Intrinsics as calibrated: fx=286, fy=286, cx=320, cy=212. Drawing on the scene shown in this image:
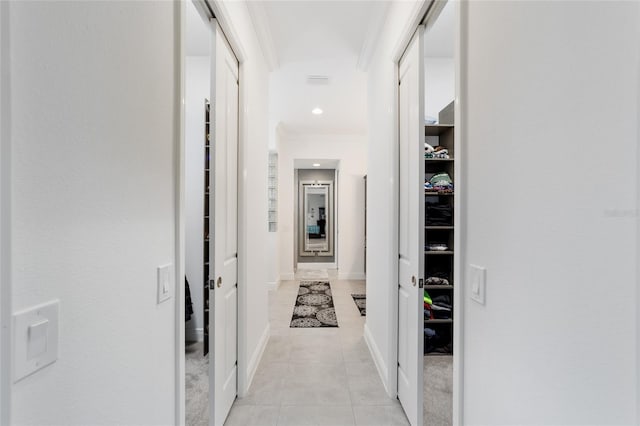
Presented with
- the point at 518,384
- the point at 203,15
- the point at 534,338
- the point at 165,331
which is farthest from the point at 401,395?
the point at 203,15

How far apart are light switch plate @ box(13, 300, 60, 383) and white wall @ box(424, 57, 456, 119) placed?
3.22 metres

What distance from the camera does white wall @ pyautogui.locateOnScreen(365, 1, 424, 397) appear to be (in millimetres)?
2000

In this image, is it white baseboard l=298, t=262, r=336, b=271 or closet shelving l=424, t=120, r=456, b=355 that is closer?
closet shelving l=424, t=120, r=456, b=355

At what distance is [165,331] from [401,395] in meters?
1.63

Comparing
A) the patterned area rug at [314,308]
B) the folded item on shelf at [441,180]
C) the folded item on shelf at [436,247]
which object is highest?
the folded item on shelf at [441,180]

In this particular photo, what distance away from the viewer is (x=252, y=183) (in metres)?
2.34

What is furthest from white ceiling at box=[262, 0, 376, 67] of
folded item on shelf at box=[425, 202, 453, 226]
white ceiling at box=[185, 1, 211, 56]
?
folded item on shelf at box=[425, 202, 453, 226]

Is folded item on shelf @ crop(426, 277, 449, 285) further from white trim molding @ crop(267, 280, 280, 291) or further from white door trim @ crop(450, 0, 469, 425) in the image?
white trim molding @ crop(267, 280, 280, 291)

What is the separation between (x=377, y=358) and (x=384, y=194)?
137 centimetres

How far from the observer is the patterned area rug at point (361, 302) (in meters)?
3.83

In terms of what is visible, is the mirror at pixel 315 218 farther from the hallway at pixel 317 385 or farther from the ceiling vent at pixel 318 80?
the hallway at pixel 317 385

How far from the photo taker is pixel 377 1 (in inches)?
82.8

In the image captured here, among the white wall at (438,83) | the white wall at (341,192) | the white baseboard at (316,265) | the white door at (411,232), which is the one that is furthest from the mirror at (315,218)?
the white door at (411,232)

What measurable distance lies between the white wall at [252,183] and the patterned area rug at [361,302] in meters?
1.46
